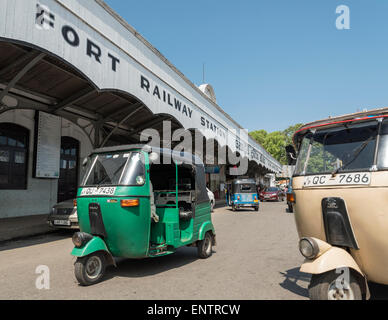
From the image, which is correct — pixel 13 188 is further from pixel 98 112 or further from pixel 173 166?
pixel 173 166

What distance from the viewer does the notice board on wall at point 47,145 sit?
12.6 meters

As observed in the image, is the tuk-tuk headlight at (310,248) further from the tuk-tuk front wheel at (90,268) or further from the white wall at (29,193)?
the white wall at (29,193)

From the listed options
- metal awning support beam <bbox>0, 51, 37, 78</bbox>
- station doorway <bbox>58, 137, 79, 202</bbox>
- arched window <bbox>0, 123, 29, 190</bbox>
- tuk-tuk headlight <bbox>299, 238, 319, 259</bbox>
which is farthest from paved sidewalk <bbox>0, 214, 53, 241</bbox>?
tuk-tuk headlight <bbox>299, 238, 319, 259</bbox>

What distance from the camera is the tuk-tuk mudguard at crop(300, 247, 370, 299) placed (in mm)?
3178

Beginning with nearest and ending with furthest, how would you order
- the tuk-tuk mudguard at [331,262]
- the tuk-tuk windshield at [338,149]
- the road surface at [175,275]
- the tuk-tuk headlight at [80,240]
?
the tuk-tuk mudguard at [331,262] → the tuk-tuk windshield at [338,149] → the road surface at [175,275] → the tuk-tuk headlight at [80,240]

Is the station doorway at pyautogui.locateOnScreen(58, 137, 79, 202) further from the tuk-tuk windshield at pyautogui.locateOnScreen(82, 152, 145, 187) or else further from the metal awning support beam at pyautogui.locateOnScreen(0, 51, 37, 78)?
the tuk-tuk windshield at pyautogui.locateOnScreen(82, 152, 145, 187)

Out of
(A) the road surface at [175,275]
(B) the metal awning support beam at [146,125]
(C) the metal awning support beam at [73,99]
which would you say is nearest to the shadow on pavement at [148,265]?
(A) the road surface at [175,275]

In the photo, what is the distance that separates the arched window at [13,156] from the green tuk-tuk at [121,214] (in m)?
8.31

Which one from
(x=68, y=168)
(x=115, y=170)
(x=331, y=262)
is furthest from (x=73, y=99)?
(x=331, y=262)

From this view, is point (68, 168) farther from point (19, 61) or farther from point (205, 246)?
point (205, 246)

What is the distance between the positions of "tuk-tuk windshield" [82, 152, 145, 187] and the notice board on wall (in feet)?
28.3

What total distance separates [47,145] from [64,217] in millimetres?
5222

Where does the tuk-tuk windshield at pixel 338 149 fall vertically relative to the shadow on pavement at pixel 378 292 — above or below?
above

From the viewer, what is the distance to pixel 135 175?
4.92 metres
